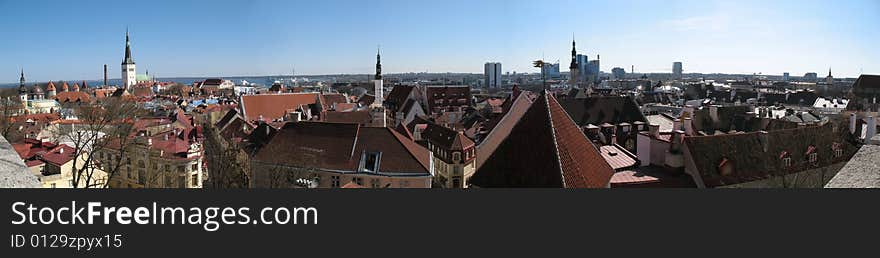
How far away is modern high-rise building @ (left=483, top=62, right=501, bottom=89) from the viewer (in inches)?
4134

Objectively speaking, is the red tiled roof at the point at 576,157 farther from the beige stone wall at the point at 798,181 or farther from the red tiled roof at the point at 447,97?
the red tiled roof at the point at 447,97

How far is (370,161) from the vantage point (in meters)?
13.4

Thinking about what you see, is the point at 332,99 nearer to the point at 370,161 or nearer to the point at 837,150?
the point at 370,161

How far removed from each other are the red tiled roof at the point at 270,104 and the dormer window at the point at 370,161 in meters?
18.3

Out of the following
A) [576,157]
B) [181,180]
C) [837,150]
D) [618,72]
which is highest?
[618,72]

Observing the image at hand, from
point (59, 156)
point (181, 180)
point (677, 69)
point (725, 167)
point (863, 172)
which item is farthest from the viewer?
point (677, 69)

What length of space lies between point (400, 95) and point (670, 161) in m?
28.7

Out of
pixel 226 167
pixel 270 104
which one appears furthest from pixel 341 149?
pixel 270 104

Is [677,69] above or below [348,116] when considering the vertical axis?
above

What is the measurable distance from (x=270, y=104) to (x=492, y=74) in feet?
256

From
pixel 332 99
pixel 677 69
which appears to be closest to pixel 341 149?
pixel 332 99

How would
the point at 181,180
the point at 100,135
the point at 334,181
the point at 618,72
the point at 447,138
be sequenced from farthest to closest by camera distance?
the point at 618,72 < the point at 447,138 < the point at 181,180 < the point at 334,181 < the point at 100,135

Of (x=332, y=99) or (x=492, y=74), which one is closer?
(x=332, y=99)

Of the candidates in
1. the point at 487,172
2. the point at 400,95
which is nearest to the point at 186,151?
the point at 487,172
